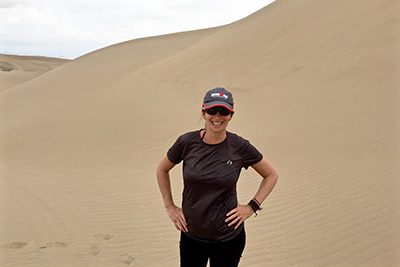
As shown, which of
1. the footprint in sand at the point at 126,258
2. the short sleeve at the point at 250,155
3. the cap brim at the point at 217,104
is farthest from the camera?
the footprint in sand at the point at 126,258

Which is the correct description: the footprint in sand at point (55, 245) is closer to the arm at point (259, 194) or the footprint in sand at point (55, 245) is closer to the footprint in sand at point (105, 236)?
the footprint in sand at point (105, 236)

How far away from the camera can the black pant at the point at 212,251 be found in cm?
269

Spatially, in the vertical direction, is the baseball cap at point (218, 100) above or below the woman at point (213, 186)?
above

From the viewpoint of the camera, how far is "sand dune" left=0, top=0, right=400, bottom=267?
5035 millimetres

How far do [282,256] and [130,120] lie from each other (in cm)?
801

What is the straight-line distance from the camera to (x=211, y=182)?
2586mm

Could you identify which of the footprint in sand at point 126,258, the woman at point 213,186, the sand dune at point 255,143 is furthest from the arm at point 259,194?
the footprint in sand at point 126,258

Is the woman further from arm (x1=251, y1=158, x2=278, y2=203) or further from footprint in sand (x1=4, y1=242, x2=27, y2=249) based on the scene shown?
footprint in sand (x1=4, y1=242, x2=27, y2=249)

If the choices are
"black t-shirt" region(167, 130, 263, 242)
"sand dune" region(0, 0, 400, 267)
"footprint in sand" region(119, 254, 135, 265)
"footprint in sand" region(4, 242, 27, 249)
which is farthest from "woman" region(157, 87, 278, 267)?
"footprint in sand" region(4, 242, 27, 249)

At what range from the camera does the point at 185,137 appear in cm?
271

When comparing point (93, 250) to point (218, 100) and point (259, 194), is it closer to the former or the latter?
point (259, 194)

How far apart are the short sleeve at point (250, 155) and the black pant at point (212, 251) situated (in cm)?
44

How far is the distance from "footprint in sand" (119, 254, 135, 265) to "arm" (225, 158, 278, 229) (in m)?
2.40

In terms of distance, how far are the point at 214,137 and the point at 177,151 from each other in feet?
0.88
